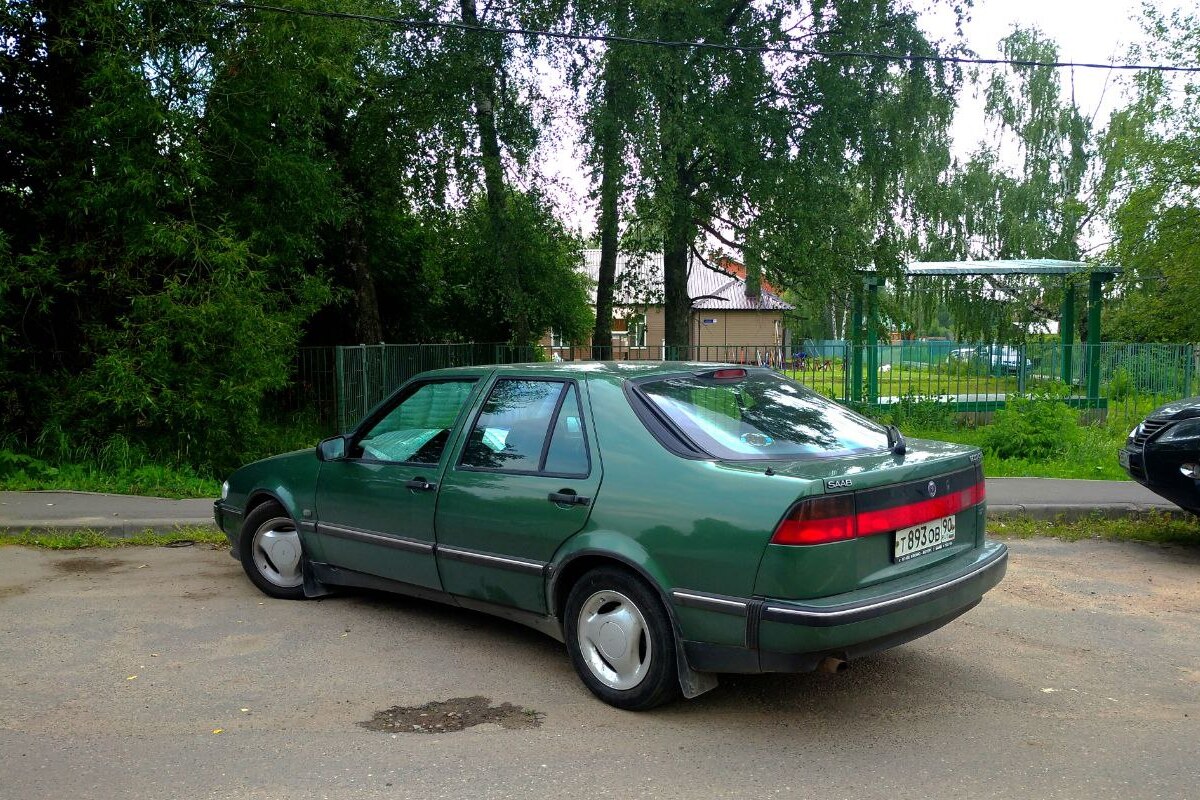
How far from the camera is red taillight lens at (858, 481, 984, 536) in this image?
3.78 metres

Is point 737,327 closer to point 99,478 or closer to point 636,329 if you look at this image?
point 636,329

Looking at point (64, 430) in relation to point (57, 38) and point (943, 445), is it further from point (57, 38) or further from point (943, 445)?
point (943, 445)

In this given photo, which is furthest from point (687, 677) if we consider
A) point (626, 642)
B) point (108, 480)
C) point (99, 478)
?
point (99, 478)

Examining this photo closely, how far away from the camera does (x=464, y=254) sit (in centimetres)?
1827

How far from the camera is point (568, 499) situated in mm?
4266

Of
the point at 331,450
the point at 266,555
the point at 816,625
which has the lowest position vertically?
the point at 266,555

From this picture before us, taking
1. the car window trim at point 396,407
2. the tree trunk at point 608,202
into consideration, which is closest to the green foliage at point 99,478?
the car window trim at point 396,407

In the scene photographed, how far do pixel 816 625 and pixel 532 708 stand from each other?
4.46 feet

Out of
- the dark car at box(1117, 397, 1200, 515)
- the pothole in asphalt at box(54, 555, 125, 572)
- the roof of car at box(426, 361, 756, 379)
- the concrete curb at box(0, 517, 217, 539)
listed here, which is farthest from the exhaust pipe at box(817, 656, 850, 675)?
the concrete curb at box(0, 517, 217, 539)

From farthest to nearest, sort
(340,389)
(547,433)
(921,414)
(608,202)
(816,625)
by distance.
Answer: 1. (608,202)
2. (921,414)
3. (340,389)
4. (547,433)
5. (816,625)

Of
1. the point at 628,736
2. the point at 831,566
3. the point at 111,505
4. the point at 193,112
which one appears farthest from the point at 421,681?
the point at 193,112

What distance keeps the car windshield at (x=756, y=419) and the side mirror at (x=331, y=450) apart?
206cm

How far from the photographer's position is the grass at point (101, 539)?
7723 mm

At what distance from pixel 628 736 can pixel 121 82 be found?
31.6 ft
